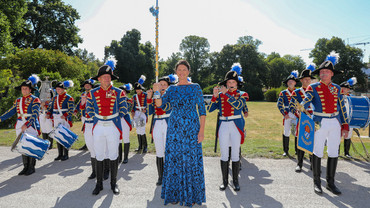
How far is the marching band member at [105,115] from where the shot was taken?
4.64 meters

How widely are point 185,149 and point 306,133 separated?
2668 mm

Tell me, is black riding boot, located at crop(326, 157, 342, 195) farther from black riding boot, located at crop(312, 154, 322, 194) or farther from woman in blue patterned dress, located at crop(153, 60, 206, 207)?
woman in blue patterned dress, located at crop(153, 60, 206, 207)

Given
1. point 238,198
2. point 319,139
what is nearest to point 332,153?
point 319,139

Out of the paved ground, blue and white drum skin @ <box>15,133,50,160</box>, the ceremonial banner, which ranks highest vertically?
the ceremonial banner

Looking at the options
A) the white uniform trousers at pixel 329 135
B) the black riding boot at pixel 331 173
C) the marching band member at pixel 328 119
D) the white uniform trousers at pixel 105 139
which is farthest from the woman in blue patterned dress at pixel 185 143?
the black riding boot at pixel 331 173

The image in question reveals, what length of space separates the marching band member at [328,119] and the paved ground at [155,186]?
0.43 metres

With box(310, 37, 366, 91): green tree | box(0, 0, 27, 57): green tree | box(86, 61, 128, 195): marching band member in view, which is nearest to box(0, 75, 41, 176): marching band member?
box(86, 61, 128, 195): marching band member

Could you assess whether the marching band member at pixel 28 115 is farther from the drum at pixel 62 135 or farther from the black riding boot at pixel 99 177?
the black riding boot at pixel 99 177

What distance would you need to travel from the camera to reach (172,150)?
13.2 feet

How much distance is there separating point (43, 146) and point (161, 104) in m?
3.48

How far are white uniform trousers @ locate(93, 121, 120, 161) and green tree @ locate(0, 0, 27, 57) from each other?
57.7 ft

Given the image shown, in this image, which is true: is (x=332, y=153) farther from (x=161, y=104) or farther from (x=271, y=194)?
(x=161, y=104)

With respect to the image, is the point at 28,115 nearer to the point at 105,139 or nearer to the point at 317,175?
the point at 105,139

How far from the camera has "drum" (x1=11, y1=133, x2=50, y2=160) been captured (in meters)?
5.39
